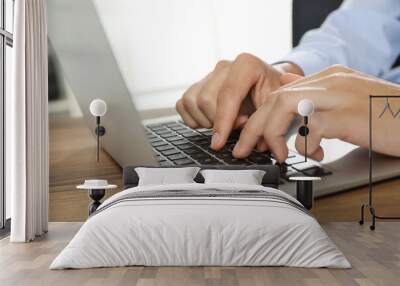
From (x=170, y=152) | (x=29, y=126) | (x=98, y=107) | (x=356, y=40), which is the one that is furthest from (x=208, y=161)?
(x=356, y=40)

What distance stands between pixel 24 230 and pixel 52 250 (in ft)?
1.67

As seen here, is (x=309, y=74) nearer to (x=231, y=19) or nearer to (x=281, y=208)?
(x=231, y=19)

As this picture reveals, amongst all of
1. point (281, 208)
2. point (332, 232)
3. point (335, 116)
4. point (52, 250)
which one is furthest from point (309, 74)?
point (52, 250)

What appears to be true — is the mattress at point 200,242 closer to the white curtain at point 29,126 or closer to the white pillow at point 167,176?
the white curtain at point 29,126

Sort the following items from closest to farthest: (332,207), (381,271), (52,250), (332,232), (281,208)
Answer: (381,271)
(281,208)
(52,250)
(332,232)
(332,207)

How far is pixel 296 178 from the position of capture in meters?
5.59

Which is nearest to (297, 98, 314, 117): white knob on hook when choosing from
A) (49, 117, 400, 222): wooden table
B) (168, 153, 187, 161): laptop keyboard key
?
(168, 153, 187, 161): laptop keyboard key

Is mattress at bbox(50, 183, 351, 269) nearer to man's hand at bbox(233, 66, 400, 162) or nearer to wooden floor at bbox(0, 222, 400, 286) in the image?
wooden floor at bbox(0, 222, 400, 286)

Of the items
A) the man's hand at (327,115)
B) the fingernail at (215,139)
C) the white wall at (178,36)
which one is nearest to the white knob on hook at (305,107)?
the man's hand at (327,115)

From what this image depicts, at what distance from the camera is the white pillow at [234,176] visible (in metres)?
5.41

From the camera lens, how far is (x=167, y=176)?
5.54m

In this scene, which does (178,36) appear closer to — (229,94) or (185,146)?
(229,94)

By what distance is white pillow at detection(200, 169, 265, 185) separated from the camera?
17.8 ft

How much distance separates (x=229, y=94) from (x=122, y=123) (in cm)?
115
